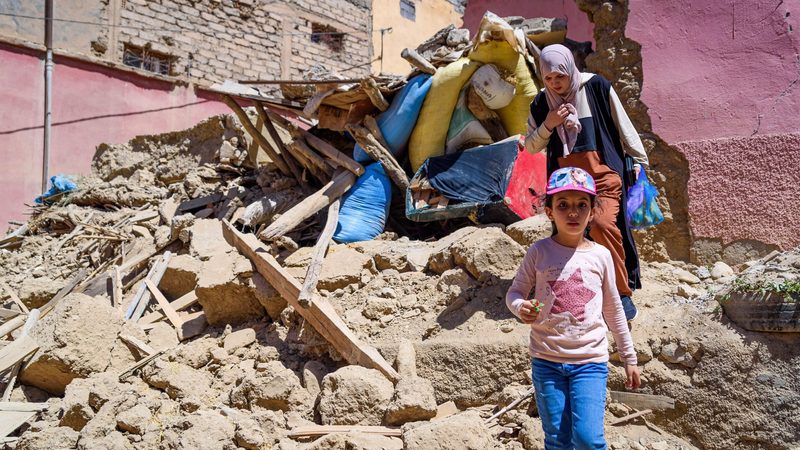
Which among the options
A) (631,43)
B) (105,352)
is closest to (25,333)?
(105,352)

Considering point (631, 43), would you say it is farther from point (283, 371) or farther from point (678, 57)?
point (283, 371)

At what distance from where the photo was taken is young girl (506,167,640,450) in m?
2.33

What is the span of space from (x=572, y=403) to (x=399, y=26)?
1625cm

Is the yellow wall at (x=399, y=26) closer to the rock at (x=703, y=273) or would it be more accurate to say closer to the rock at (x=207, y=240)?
the rock at (x=207, y=240)

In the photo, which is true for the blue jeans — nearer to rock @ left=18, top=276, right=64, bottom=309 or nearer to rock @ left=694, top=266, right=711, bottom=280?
rock @ left=694, top=266, right=711, bottom=280

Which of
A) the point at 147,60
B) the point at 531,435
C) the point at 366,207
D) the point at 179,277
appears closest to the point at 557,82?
the point at 531,435

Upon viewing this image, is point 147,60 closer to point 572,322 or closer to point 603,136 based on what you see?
point 603,136

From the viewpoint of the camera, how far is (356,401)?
3.47 meters

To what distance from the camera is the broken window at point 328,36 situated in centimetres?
1548

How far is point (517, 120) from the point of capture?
562 centimetres

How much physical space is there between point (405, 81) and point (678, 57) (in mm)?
2262

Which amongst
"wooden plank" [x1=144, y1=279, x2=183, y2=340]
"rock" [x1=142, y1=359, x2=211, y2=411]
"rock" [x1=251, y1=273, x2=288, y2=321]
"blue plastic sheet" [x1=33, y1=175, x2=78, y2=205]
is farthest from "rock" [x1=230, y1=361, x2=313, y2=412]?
"blue plastic sheet" [x1=33, y1=175, x2=78, y2=205]

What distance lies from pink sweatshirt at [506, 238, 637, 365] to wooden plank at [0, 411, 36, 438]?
10.5ft

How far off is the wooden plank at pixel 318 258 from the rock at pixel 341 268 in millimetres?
56
